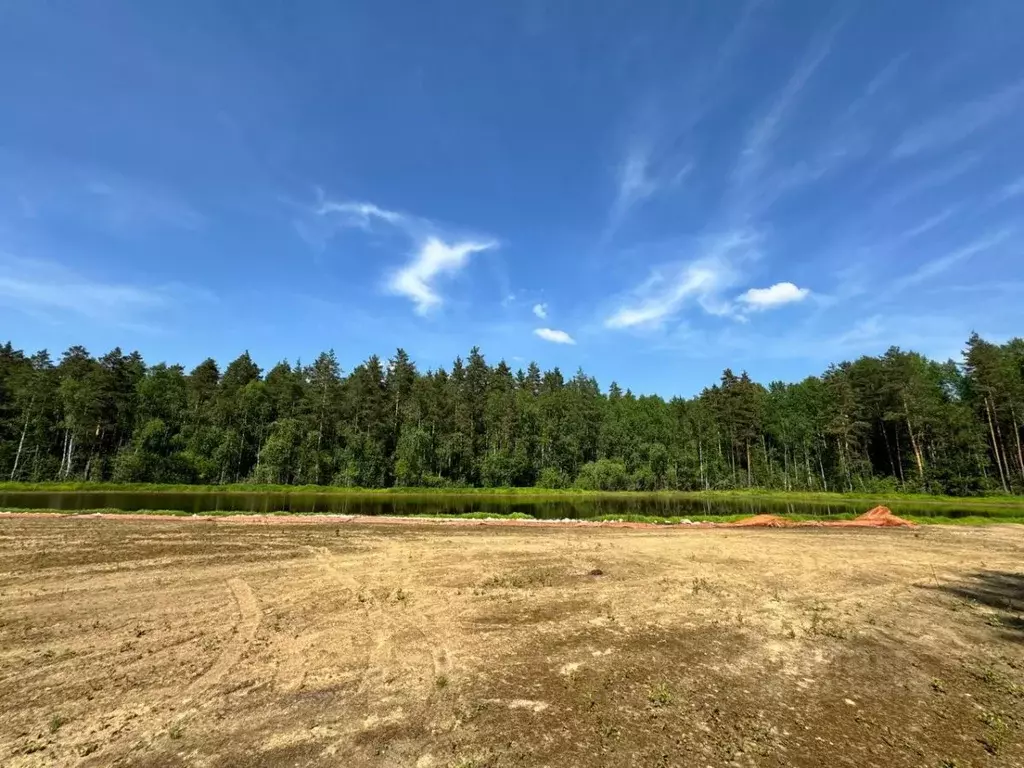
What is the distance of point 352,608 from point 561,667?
557cm

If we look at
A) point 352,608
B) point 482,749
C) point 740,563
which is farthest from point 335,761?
point 740,563

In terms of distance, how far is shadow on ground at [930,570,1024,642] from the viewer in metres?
11.3

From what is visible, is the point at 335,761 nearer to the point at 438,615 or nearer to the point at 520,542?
the point at 438,615

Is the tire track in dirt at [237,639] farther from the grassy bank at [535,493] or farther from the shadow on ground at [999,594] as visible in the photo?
the grassy bank at [535,493]

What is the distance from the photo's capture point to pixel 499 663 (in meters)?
8.18

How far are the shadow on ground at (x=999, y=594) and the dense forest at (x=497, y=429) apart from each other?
243 feet

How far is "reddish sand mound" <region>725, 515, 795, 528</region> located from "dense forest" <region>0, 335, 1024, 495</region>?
54945mm

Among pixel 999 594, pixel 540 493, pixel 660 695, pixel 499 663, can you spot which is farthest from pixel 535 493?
pixel 660 695

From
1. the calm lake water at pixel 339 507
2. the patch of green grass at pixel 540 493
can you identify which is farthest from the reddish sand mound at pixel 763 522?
the patch of green grass at pixel 540 493

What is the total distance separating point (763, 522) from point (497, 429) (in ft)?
215

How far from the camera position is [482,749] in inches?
219

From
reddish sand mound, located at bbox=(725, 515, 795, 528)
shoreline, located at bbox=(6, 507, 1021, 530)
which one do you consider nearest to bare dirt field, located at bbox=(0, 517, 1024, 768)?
shoreline, located at bbox=(6, 507, 1021, 530)

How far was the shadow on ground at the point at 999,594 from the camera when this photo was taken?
11258 mm

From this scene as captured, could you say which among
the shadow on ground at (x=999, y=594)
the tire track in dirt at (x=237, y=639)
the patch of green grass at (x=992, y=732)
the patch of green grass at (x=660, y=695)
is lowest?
the shadow on ground at (x=999, y=594)
